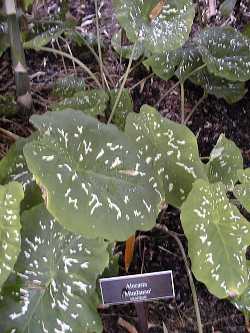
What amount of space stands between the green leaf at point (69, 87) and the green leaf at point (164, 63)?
224mm

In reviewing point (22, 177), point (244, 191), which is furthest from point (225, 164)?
point (22, 177)

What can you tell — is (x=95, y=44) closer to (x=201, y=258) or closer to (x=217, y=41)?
(x=217, y=41)

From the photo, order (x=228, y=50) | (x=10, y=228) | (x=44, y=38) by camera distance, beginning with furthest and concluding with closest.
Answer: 1. (x=228, y=50)
2. (x=44, y=38)
3. (x=10, y=228)

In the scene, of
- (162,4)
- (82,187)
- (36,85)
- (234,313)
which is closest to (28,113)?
(36,85)

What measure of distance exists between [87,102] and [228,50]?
0.45 metres

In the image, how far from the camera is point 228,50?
1631 millimetres

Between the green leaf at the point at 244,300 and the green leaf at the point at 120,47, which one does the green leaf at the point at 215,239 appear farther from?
the green leaf at the point at 120,47

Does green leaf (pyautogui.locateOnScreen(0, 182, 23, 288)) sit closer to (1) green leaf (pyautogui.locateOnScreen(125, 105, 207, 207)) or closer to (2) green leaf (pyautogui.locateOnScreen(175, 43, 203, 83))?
(1) green leaf (pyautogui.locateOnScreen(125, 105, 207, 207))

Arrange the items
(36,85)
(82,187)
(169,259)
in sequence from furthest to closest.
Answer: (36,85)
(169,259)
(82,187)

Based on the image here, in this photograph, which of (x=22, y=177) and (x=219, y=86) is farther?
(x=219, y=86)

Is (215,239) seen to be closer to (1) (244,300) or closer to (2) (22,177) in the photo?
(1) (244,300)

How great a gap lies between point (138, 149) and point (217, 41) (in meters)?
0.63

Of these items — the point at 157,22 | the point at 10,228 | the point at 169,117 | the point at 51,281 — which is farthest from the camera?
the point at 169,117

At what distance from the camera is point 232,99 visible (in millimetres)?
1740
